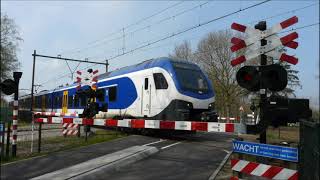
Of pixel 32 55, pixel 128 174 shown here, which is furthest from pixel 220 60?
pixel 128 174

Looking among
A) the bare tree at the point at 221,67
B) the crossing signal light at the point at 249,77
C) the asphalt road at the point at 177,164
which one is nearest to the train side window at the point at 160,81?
the asphalt road at the point at 177,164

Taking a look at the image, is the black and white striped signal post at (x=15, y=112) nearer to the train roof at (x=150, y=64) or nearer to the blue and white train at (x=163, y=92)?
the blue and white train at (x=163, y=92)

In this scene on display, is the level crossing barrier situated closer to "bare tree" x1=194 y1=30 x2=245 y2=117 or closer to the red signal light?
the red signal light

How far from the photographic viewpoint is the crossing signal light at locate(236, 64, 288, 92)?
267 inches

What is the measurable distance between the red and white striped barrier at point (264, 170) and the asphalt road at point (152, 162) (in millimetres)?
3234

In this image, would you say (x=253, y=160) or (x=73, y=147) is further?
(x=73, y=147)

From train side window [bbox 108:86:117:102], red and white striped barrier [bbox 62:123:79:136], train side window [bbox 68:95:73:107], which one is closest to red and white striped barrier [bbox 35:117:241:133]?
red and white striped barrier [bbox 62:123:79:136]

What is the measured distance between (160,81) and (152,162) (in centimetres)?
623

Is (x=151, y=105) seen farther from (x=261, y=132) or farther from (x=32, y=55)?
(x=32, y=55)

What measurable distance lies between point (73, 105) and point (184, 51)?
29.5 meters

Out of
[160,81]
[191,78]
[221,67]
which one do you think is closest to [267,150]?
[160,81]

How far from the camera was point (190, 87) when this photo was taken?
1756 centimetres

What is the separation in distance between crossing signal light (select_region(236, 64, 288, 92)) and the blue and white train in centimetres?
884

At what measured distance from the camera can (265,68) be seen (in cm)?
683
